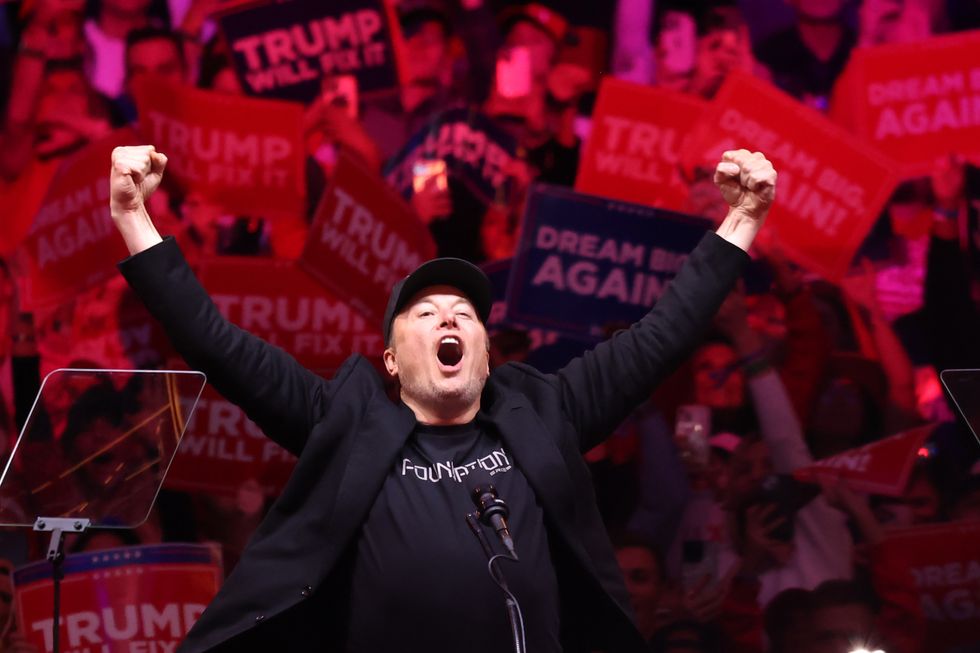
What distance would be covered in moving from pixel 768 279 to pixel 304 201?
4.54ft

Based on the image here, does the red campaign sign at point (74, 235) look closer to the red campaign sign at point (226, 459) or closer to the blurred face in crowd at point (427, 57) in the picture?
Answer: the red campaign sign at point (226, 459)

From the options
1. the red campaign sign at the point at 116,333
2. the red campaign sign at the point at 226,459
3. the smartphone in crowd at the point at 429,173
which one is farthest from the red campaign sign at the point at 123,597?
the smartphone in crowd at the point at 429,173

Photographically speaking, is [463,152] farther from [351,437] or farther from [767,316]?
[351,437]

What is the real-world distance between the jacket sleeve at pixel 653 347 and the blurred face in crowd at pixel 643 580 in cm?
109

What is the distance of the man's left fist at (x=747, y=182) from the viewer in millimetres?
1897

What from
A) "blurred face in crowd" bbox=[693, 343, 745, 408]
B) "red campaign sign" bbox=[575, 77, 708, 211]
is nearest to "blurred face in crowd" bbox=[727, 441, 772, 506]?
"blurred face in crowd" bbox=[693, 343, 745, 408]

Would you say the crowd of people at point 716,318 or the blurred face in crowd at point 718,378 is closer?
the crowd of people at point 716,318

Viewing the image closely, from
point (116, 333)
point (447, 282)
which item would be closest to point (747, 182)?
point (447, 282)

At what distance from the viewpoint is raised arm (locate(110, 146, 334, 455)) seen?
5.54 ft

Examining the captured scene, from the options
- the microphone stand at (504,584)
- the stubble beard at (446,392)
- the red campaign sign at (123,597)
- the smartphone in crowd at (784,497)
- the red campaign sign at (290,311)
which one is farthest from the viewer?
the red campaign sign at (290,311)

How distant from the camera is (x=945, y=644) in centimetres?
295

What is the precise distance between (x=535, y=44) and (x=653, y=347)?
160 centimetres

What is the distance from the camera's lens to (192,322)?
66.5 inches

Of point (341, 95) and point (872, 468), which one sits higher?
point (341, 95)
